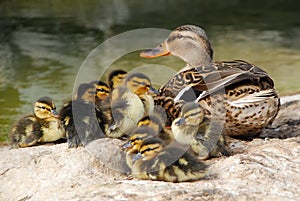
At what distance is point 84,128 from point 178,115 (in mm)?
529

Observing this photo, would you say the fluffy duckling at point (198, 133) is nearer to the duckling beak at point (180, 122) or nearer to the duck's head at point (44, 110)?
the duckling beak at point (180, 122)

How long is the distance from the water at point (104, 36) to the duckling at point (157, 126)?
1888mm

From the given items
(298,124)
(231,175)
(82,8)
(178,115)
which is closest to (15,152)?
(178,115)

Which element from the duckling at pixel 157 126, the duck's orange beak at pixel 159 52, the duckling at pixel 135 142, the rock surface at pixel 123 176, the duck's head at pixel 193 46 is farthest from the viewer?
the duck's orange beak at pixel 159 52

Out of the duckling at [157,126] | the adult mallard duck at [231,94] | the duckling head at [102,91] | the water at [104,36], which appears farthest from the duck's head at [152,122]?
the water at [104,36]

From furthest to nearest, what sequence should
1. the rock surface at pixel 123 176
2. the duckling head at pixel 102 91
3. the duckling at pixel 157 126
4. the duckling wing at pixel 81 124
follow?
1. the duckling head at pixel 102 91
2. the duckling wing at pixel 81 124
3. the duckling at pixel 157 126
4. the rock surface at pixel 123 176

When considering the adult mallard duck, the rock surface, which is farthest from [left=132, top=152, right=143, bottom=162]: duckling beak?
the adult mallard duck

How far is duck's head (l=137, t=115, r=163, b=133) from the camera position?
3303 mm

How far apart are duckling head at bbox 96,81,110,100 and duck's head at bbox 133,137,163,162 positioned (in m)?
0.84

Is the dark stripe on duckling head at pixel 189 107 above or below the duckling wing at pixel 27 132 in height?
above

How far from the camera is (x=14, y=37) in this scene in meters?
8.52

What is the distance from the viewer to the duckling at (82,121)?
11.4 feet

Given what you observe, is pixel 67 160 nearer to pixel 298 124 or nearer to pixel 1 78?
pixel 298 124

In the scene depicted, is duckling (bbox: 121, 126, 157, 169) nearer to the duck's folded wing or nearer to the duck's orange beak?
the duck's folded wing
